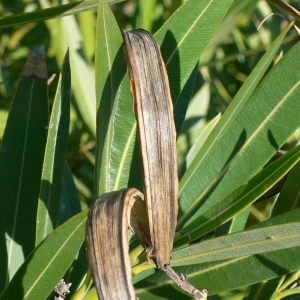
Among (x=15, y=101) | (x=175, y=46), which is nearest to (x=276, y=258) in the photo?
(x=175, y=46)

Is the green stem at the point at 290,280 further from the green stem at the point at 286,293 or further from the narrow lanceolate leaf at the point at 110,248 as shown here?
the narrow lanceolate leaf at the point at 110,248

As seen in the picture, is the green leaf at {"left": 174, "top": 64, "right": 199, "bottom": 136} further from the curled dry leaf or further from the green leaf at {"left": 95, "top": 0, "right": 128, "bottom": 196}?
the curled dry leaf

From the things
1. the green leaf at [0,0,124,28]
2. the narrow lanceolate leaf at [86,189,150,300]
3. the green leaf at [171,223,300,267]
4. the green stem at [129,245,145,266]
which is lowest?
the green stem at [129,245,145,266]

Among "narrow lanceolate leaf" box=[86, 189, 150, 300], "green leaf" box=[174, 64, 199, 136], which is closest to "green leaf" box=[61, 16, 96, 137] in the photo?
"green leaf" box=[174, 64, 199, 136]

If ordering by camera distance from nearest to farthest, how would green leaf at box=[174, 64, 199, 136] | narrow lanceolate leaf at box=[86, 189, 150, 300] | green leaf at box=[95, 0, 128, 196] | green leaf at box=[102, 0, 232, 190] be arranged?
narrow lanceolate leaf at box=[86, 189, 150, 300] < green leaf at box=[95, 0, 128, 196] < green leaf at box=[102, 0, 232, 190] < green leaf at box=[174, 64, 199, 136]

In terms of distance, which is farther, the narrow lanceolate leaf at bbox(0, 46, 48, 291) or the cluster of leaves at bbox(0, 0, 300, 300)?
the narrow lanceolate leaf at bbox(0, 46, 48, 291)

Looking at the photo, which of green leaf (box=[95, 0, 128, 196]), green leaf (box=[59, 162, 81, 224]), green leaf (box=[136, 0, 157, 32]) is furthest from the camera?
green leaf (box=[136, 0, 157, 32])

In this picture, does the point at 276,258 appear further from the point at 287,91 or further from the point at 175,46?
the point at 175,46
